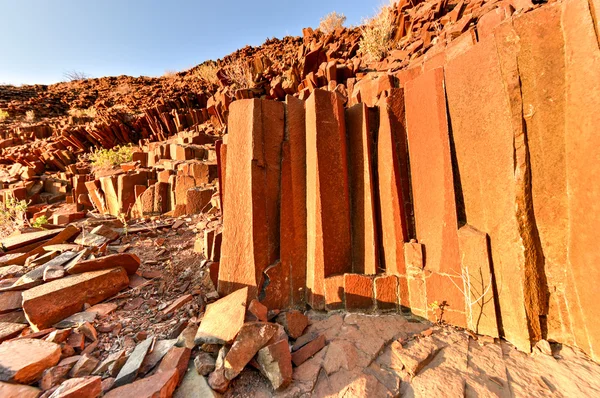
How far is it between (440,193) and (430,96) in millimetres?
1031

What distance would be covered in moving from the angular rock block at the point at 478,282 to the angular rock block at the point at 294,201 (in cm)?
158

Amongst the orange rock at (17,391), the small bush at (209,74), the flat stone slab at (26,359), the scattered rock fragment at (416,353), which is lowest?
the scattered rock fragment at (416,353)

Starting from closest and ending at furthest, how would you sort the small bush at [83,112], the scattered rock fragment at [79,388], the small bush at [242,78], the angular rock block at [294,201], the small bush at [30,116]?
1. the scattered rock fragment at [79,388]
2. the angular rock block at [294,201]
3. the small bush at [242,78]
4. the small bush at [83,112]
5. the small bush at [30,116]

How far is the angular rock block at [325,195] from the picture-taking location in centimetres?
257

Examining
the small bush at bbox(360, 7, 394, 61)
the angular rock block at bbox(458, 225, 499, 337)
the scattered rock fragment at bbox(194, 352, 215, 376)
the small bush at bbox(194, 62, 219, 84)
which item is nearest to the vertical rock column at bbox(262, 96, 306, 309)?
the scattered rock fragment at bbox(194, 352, 215, 376)

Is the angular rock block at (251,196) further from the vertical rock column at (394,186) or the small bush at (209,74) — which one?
the small bush at (209,74)

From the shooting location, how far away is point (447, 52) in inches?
110

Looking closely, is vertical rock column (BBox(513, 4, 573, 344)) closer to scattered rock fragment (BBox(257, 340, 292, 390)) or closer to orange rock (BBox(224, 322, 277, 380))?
scattered rock fragment (BBox(257, 340, 292, 390))

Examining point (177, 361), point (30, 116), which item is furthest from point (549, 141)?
point (30, 116)

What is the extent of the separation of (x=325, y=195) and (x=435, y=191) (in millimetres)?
1105

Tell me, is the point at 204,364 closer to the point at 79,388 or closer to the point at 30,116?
the point at 79,388

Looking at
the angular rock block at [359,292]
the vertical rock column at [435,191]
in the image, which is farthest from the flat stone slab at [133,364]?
the vertical rock column at [435,191]

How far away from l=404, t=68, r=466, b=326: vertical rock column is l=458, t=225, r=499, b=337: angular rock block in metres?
0.05

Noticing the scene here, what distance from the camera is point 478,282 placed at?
212cm
